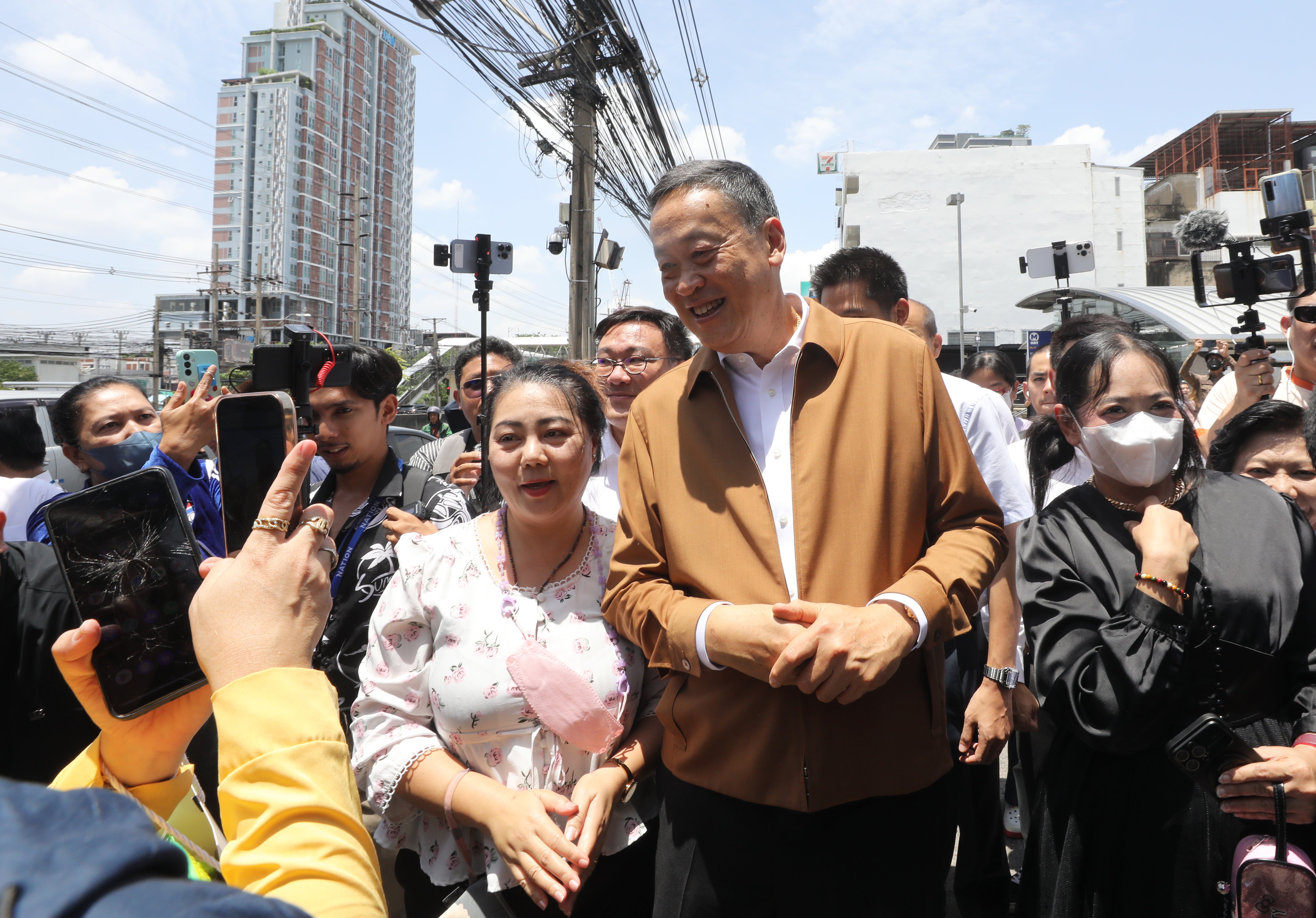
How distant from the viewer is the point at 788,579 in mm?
1676

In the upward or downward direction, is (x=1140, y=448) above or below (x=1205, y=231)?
below

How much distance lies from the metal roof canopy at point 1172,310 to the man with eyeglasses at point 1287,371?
16.4m

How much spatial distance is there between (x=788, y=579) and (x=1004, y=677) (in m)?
0.92

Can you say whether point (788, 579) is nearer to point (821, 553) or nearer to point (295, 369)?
point (821, 553)

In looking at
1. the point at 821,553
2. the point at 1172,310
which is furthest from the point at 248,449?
the point at 1172,310

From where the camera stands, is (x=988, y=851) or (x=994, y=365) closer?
(x=988, y=851)

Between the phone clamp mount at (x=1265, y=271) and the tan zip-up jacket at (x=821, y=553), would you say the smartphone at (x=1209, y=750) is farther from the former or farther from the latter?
the phone clamp mount at (x=1265, y=271)

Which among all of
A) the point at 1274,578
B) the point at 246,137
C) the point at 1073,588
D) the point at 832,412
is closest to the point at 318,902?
the point at 832,412

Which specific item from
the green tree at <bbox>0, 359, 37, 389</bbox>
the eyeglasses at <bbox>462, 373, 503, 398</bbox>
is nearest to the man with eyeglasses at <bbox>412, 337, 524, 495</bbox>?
the eyeglasses at <bbox>462, 373, 503, 398</bbox>

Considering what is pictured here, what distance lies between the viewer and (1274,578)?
66.1 inches

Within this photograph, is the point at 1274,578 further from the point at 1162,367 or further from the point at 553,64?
the point at 553,64

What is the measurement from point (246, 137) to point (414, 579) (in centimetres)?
11339

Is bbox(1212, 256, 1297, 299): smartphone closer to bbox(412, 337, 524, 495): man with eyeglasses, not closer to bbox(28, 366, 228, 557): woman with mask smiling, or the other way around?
bbox(412, 337, 524, 495): man with eyeglasses

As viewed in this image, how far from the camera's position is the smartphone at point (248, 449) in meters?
1.28
